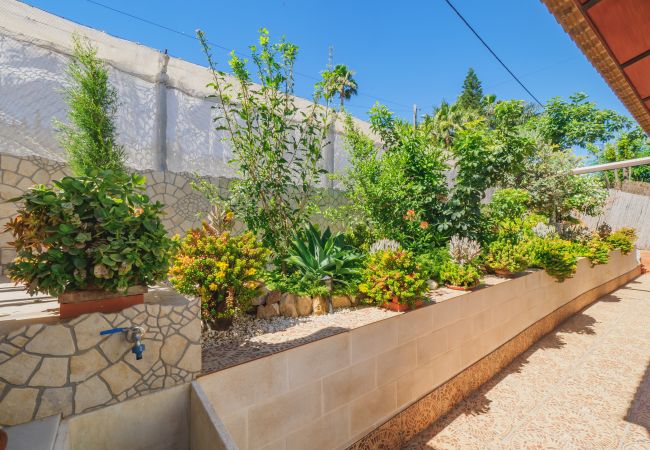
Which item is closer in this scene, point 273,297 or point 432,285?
point 273,297

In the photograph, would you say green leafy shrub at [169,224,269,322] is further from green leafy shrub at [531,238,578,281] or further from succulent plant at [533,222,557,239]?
succulent plant at [533,222,557,239]

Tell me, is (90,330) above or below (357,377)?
above

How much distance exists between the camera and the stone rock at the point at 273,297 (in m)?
3.11

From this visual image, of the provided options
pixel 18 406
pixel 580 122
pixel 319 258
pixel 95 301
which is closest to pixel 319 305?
pixel 319 258

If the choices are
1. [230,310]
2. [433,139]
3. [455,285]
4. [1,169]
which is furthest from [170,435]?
[433,139]

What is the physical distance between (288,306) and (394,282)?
109 centimetres

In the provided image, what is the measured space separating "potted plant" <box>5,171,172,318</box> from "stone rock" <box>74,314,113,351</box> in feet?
0.33

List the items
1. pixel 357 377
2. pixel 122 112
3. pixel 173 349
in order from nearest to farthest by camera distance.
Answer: pixel 173 349, pixel 357 377, pixel 122 112

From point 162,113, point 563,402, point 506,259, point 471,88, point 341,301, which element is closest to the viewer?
point 341,301

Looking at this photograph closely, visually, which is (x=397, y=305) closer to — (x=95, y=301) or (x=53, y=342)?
(x=95, y=301)

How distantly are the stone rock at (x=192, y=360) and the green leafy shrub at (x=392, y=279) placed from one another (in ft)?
6.14

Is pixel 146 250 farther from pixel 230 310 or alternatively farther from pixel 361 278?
pixel 361 278

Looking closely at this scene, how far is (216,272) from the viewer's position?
8.14 feet

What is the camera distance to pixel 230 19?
6648 mm
